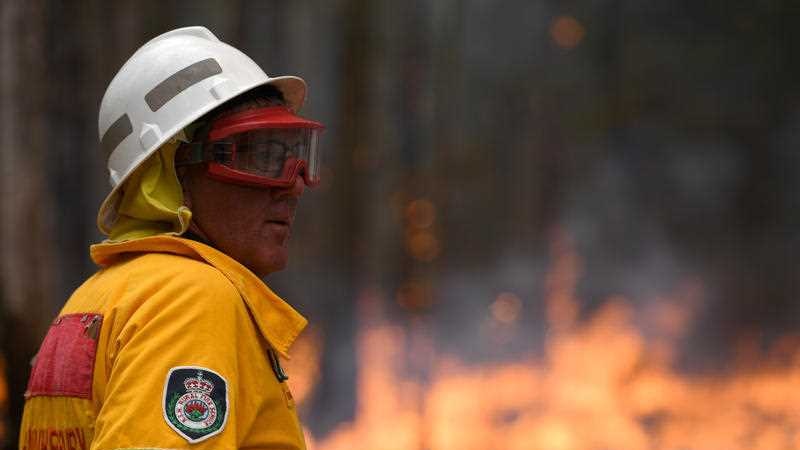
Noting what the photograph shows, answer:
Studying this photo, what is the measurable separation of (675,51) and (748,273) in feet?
3.28

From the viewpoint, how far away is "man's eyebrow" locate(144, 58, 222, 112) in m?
2.04

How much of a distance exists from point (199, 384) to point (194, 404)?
0.11 feet

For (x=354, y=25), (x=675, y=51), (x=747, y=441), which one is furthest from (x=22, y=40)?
(x=747, y=441)

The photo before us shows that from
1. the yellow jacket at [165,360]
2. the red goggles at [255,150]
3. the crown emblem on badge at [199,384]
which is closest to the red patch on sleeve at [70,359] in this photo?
the yellow jacket at [165,360]

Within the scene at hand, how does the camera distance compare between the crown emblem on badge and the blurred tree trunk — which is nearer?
the crown emblem on badge

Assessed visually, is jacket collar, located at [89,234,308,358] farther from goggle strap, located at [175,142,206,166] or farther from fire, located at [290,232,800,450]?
fire, located at [290,232,800,450]

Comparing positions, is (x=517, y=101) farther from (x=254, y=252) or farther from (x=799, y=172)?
(x=254, y=252)

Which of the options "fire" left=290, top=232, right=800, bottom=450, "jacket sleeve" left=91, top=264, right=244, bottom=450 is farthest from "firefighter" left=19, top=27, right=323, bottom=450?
"fire" left=290, top=232, right=800, bottom=450

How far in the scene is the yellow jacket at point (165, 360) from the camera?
1596 millimetres

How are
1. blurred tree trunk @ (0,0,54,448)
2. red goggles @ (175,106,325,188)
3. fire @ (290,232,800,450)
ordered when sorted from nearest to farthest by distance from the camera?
red goggles @ (175,106,325,188) → blurred tree trunk @ (0,0,54,448) → fire @ (290,232,800,450)

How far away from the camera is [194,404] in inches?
62.8

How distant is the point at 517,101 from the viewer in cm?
492

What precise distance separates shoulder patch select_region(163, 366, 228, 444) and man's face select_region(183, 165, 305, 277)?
16.8 inches

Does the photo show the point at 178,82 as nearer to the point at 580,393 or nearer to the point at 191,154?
the point at 191,154
